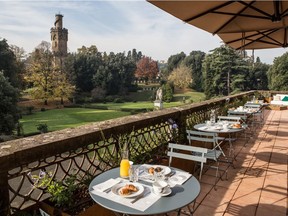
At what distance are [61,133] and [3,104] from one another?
18074 millimetres

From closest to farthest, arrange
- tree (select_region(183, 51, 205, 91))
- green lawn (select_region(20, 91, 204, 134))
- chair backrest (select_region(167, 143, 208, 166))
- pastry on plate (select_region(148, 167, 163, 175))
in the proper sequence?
1. pastry on plate (select_region(148, 167, 163, 175))
2. chair backrest (select_region(167, 143, 208, 166))
3. green lawn (select_region(20, 91, 204, 134))
4. tree (select_region(183, 51, 205, 91))

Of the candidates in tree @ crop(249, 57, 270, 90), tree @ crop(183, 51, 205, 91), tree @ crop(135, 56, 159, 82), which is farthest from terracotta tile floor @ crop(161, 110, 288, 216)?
tree @ crop(135, 56, 159, 82)

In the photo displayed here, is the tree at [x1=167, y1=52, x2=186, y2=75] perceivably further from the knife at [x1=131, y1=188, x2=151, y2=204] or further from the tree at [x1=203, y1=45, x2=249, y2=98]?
the knife at [x1=131, y1=188, x2=151, y2=204]

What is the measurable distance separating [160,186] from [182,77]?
177 ft

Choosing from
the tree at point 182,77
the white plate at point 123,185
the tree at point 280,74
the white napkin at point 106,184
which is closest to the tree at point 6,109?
the white napkin at point 106,184

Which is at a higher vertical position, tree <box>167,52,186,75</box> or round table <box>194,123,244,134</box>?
tree <box>167,52,186,75</box>

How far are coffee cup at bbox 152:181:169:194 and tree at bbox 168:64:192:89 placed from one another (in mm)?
52612

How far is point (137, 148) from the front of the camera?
3801 mm

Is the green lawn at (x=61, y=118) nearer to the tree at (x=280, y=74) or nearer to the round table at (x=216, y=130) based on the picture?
the tree at (x=280, y=74)

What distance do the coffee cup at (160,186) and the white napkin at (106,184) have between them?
372mm

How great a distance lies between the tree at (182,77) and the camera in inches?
2132

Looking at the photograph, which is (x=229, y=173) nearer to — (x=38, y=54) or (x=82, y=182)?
(x=82, y=182)

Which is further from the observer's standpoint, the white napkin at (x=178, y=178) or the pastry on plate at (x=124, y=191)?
the white napkin at (x=178, y=178)

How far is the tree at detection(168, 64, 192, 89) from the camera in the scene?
54156 mm
